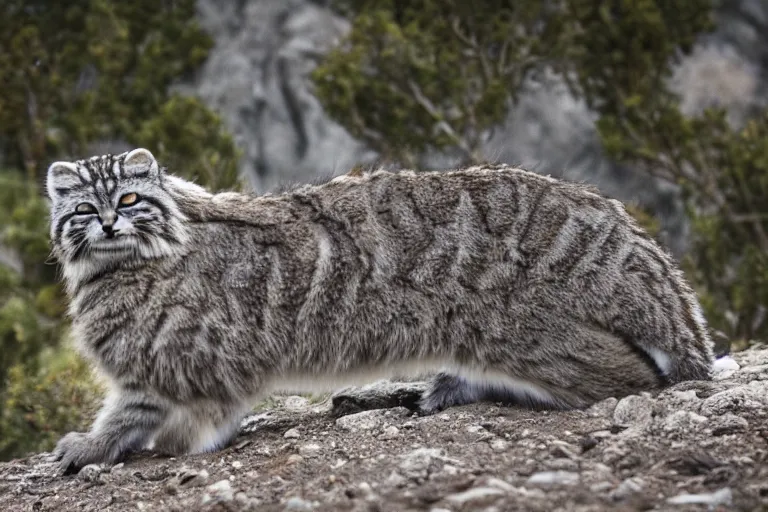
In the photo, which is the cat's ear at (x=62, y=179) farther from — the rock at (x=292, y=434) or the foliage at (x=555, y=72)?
the foliage at (x=555, y=72)

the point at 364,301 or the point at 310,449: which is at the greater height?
the point at 364,301

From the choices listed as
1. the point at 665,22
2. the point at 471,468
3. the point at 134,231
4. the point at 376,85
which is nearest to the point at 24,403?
the point at 134,231

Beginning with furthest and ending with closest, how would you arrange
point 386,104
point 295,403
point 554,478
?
point 386,104
point 295,403
point 554,478

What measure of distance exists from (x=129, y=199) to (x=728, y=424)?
3116 millimetres

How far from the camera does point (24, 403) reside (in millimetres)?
6773

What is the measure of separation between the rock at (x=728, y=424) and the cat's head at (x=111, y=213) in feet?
9.19

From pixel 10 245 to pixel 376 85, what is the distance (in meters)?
5.30

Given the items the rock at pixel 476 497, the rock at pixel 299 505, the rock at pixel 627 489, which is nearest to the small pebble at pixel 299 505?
the rock at pixel 299 505

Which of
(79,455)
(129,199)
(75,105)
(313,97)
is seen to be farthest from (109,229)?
(313,97)

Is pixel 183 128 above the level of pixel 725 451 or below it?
above

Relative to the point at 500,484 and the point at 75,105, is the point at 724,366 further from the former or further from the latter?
the point at 75,105

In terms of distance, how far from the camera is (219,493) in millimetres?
3814

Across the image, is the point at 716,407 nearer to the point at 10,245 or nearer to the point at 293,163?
the point at 10,245

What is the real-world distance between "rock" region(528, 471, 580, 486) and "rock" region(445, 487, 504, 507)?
19cm
